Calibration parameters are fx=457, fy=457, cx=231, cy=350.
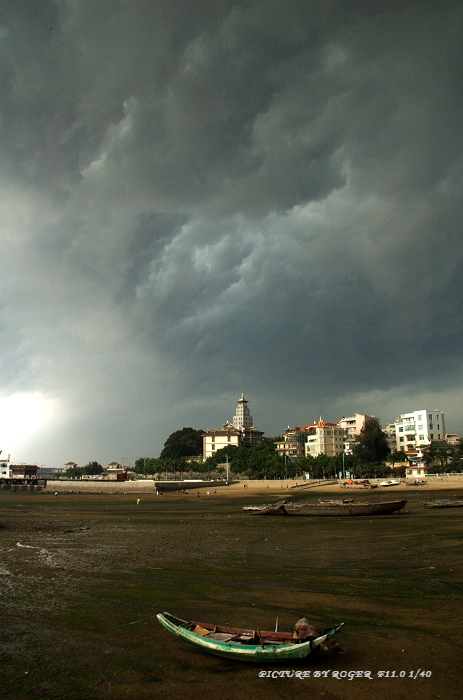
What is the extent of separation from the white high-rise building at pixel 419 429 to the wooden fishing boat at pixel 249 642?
13484 centimetres

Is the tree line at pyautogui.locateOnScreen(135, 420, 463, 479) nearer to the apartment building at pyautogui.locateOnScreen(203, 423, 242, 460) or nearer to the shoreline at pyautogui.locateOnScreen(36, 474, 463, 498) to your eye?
the shoreline at pyautogui.locateOnScreen(36, 474, 463, 498)

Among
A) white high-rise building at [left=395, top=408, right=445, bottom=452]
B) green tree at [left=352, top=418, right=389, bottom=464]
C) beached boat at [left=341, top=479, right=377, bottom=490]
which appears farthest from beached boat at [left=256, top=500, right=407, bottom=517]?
white high-rise building at [left=395, top=408, right=445, bottom=452]

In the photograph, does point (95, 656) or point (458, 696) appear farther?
point (95, 656)

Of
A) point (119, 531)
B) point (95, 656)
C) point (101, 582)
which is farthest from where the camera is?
point (119, 531)

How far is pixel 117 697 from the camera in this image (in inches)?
356

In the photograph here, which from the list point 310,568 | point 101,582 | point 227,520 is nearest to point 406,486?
point 227,520

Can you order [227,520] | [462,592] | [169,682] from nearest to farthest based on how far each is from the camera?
[169,682]
[462,592]
[227,520]

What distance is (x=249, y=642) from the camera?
1018 cm

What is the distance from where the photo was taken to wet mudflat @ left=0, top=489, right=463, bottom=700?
9531 millimetres

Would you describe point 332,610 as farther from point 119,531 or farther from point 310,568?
point 119,531

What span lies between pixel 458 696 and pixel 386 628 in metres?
3.52

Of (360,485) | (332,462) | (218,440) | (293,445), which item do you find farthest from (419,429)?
(218,440)

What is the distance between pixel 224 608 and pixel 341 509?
96.0 ft

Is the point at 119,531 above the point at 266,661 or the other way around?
the other way around
